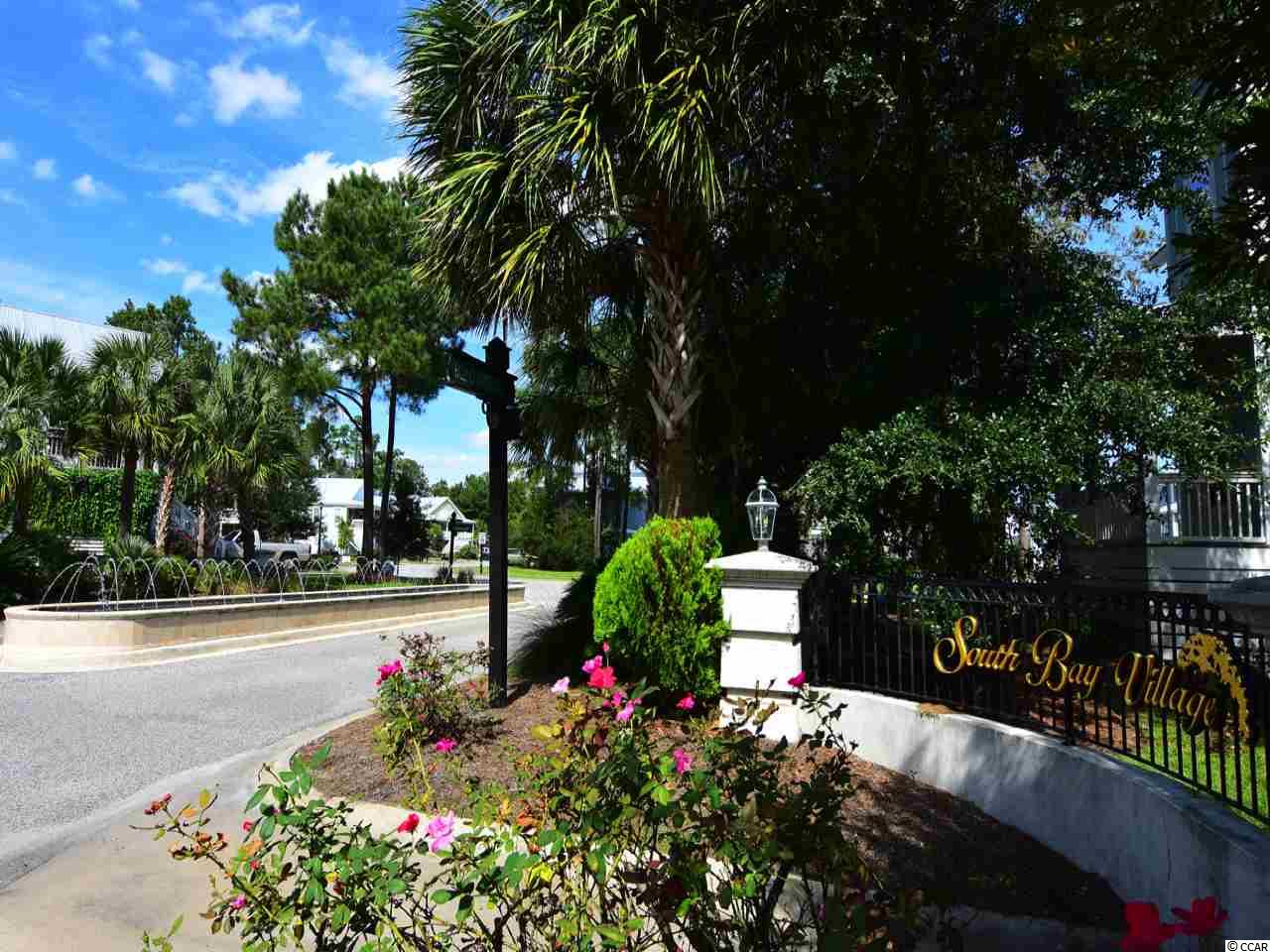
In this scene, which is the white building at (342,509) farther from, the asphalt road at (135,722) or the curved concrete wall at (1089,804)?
the curved concrete wall at (1089,804)

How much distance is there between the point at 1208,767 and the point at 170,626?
40.6 feet

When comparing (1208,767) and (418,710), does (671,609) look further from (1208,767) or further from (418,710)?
(1208,767)

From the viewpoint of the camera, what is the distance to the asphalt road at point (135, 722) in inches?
213

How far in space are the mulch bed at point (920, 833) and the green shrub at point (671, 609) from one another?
0.49 meters

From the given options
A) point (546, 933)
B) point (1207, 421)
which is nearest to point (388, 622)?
point (1207, 421)

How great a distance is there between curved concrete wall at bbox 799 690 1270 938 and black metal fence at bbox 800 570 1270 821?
0.16 m

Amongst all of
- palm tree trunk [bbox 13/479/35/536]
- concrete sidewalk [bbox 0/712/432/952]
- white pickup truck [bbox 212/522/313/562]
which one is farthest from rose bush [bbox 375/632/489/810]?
white pickup truck [bbox 212/522/313/562]

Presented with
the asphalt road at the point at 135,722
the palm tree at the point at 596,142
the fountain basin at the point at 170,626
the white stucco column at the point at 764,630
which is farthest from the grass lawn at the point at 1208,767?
the fountain basin at the point at 170,626

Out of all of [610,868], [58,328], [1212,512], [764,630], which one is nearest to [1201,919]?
[610,868]

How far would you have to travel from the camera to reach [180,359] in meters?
18.1

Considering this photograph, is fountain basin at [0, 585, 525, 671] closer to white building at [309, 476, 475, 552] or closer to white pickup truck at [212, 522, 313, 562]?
white pickup truck at [212, 522, 313, 562]

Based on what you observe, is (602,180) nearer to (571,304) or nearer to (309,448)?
(571,304)

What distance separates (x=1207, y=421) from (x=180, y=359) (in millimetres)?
18618

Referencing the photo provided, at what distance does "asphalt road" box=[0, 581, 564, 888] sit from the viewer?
5.42m
